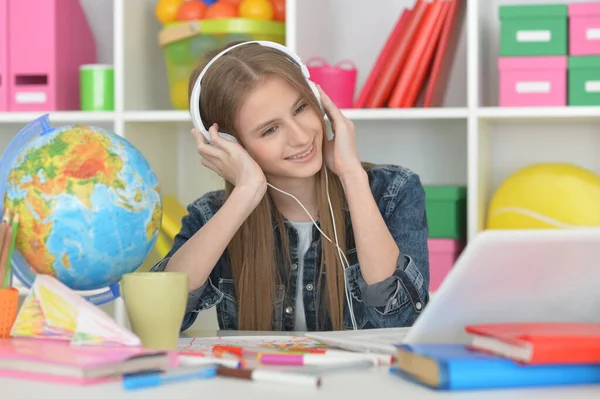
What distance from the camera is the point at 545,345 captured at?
0.86 m

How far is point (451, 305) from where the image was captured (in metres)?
1.00

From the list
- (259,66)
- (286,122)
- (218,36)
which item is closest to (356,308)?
(286,122)

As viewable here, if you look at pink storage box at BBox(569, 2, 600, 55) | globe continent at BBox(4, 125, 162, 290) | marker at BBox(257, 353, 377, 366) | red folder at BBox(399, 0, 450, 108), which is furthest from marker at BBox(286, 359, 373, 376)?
pink storage box at BBox(569, 2, 600, 55)

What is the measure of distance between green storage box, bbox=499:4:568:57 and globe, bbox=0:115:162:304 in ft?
5.10

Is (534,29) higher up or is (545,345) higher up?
(534,29)

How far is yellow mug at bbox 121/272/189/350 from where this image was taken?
1.12 m

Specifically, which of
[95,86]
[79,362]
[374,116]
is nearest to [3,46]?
[95,86]

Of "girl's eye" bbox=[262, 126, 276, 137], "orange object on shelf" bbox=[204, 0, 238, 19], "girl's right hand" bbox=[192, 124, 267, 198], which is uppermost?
"orange object on shelf" bbox=[204, 0, 238, 19]

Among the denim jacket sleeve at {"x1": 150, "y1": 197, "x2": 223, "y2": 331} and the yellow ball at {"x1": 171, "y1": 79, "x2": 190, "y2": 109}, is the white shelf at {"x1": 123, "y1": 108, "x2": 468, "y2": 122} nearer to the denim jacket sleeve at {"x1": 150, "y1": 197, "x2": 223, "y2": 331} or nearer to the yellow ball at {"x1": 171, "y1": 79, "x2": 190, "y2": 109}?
the yellow ball at {"x1": 171, "y1": 79, "x2": 190, "y2": 109}

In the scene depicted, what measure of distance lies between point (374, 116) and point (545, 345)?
1.72 metres

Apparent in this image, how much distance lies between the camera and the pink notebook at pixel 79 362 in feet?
3.00

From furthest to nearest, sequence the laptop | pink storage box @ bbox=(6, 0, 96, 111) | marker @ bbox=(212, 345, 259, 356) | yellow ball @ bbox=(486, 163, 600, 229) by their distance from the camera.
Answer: pink storage box @ bbox=(6, 0, 96, 111)
yellow ball @ bbox=(486, 163, 600, 229)
marker @ bbox=(212, 345, 259, 356)
the laptop

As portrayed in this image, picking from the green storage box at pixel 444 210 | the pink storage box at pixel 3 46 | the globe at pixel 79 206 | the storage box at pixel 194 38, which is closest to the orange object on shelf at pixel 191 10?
the storage box at pixel 194 38

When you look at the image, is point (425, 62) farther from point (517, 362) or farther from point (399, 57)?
point (517, 362)
